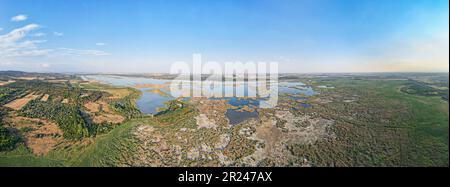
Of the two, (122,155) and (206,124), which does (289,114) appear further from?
(122,155)

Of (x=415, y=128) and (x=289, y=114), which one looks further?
(x=289, y=114)

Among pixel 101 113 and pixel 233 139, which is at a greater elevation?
pixel 101 113

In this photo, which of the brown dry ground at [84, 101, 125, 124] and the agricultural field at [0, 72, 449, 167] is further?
the brown dry ground at [84, 101, 125, 124]

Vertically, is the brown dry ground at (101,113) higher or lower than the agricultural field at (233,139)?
higher

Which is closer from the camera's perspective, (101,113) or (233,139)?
(233,139)

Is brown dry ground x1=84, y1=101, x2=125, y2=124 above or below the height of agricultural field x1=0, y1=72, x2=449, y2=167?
above
